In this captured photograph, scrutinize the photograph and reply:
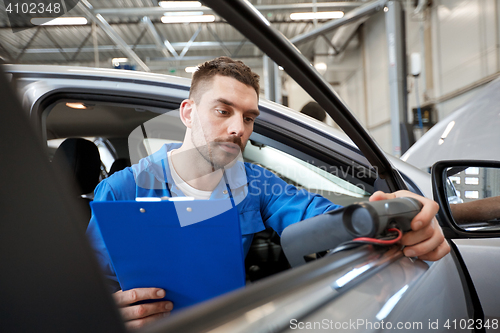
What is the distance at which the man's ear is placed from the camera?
0.92m

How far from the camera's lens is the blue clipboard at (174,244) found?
0.49 metres

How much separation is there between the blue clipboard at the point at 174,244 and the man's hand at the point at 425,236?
407mm

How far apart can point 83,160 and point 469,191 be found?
4.10 feet

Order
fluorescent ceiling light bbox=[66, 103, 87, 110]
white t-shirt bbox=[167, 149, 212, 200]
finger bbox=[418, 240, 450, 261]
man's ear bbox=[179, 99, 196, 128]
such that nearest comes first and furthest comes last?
white t-shirt bbox=[167, 149, 212, 200] < finger bbox=[418, 240, 450, 261] < man's ear bbox=[179, 99, 196, 128] < fluorescent ceiling light bbox=[66, 103, 87, 110]

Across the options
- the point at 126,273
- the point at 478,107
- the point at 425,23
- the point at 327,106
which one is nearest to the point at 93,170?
the point at 126,273

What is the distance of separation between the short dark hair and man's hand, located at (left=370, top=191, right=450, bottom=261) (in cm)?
46

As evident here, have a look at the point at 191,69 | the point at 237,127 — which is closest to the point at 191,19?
the point at 191,69

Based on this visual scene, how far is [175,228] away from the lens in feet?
1.70

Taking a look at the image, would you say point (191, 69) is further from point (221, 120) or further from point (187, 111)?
point (221, 120)

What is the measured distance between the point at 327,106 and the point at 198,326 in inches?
25.3

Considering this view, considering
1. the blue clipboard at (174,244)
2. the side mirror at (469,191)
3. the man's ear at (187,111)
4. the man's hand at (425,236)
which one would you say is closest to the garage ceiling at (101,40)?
the man's ear at (187,111)

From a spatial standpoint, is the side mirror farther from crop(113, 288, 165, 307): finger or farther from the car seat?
the car seat

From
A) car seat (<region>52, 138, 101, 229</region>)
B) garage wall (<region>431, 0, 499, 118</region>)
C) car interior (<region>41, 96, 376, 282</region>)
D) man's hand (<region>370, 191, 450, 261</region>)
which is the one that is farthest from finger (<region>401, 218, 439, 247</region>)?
garage wall (<region>431, 0, 499, 118</region>)

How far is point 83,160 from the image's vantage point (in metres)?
0.94
